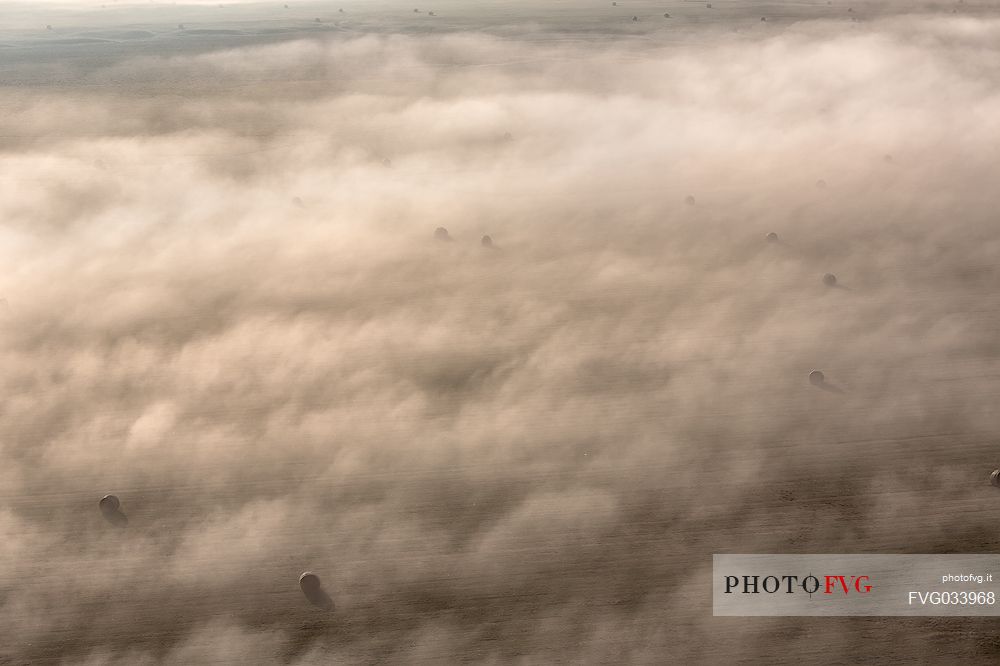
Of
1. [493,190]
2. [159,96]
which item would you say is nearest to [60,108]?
[159,96]

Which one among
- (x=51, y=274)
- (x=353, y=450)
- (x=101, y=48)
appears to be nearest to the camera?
(x=353, y=450)

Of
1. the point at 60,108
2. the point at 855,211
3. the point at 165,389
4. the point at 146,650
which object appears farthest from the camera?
the point at 60,108

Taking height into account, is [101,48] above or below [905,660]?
above

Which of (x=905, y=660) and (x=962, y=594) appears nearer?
(x=905, y=660)

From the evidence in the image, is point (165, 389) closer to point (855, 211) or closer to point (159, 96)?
point (855, 211)

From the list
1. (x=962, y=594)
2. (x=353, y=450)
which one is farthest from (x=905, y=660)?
(x=353, y=450)

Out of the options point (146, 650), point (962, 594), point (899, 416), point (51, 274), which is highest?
→ point (51, 274)

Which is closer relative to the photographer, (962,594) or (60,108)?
(962,594)

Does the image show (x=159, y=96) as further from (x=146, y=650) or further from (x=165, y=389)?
(x=146, y=650)

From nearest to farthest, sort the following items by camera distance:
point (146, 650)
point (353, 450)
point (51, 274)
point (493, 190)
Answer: point (146, 650), point (353, 450), point (51, 274), point (493, 190)
